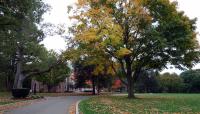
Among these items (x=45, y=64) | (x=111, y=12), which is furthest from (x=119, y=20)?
(x=45, y=64)

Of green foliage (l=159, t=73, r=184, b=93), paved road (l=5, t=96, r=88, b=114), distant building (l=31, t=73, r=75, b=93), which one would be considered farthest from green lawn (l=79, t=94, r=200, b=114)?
green foliage (l=159, t=73, r=184, b=93)

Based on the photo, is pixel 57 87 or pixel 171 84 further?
pixel 57 87

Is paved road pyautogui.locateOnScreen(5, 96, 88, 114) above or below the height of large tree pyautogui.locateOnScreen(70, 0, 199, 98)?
below

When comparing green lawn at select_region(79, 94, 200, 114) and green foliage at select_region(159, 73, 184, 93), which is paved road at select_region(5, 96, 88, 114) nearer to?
green lawn at select_region(79, 94, 200, 114)

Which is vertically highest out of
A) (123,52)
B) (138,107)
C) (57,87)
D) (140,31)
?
(140,31)

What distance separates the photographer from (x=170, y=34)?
132ft

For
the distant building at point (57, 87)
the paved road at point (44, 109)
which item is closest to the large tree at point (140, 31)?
the paved road at point (44, 109)

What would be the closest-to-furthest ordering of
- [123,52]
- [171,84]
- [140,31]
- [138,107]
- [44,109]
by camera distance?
[44,109] → [138,107] → [123,52] → [140,31] → [171,84]

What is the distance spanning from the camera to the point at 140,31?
41.9 metres

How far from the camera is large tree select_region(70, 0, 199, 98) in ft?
131

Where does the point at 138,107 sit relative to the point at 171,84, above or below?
below

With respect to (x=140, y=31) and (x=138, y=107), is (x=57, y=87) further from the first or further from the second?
(x=138, y=107)

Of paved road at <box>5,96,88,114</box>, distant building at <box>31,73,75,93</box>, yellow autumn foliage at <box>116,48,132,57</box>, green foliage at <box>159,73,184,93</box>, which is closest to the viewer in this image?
paved road at <box>5,96,88,114</box>

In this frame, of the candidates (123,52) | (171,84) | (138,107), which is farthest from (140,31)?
(171,84)
